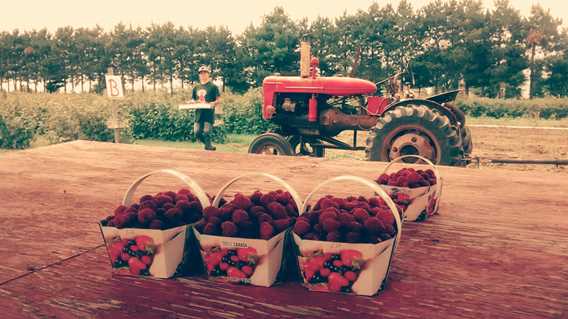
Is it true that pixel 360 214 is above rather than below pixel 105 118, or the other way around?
above

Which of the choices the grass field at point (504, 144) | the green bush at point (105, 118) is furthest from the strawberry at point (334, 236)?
the grass field at point (504, 144)

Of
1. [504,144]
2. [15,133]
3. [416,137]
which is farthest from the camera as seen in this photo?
Answer: [504,144]

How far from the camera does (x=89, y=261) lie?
110 centimetres

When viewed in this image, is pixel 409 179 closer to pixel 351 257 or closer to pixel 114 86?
pixel 351 257

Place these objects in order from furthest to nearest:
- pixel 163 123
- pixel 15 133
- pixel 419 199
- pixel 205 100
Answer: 1. pixel 163 123
2. pixel 15 133
3. pixel 205 100
4. pixel 419 199

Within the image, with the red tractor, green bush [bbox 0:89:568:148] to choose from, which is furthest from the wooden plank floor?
green bush [bbox 0:89:568:148]

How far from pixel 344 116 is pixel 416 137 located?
4.53 ft

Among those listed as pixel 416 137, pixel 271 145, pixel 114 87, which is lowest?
pixel 271 145

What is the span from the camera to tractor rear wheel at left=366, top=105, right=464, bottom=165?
4547mm

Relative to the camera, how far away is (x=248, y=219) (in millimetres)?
958

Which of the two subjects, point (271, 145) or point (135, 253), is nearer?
point (135, 253)

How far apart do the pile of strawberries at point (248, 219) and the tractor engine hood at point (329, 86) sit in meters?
4.88

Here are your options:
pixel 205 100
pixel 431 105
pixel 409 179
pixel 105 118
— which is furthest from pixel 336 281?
pixel 105 118

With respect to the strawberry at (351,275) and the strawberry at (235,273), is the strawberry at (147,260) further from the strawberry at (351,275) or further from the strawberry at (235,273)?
the strawberry at (351,275)
